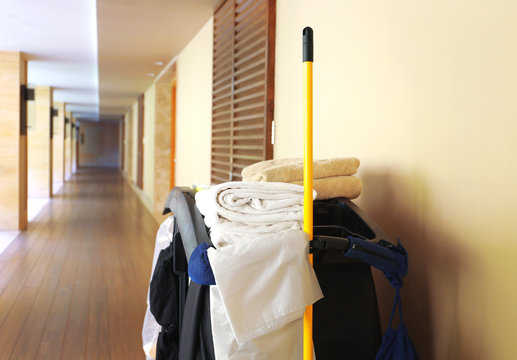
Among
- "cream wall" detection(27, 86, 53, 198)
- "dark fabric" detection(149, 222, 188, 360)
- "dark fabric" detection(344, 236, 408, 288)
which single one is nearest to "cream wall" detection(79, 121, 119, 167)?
A: "cream wall" detection(27, 86, 53, 198)

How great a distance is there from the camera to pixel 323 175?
155 centimetres

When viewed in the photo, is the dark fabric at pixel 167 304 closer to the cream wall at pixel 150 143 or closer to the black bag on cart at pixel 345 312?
the black bag on cart at pixel 345 312

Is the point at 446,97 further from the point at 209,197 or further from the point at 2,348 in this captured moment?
the point at 2,348

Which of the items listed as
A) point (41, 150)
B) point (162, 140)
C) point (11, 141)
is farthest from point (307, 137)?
point (41, 150)

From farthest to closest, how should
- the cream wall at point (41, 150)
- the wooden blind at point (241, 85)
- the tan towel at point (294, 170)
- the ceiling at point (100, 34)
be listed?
the cream wall at point (41, 150) → the ceiling at point (100, 34) → the wooden blind at point (241, 85) → the tan towel at point (294, 170)

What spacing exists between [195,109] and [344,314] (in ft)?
13.9

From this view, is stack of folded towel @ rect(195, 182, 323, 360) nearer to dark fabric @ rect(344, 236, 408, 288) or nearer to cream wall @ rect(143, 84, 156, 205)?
dark fabric @ rect(344, 236, 408, 288)

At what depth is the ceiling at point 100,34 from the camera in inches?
166

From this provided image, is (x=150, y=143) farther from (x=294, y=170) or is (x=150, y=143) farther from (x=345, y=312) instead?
(x=345, y=312)

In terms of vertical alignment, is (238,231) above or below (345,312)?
above

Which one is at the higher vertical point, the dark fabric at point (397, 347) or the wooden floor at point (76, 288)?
the dark fabric at point (397, 347)

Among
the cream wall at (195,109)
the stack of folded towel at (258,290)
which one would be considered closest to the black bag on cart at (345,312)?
the stack of folded towel at (258,290)

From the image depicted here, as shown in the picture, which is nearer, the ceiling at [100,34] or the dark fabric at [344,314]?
the dark fabric at [344,314]

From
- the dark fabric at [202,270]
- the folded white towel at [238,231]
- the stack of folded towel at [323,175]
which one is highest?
the stack of folded towel at [323,175]
